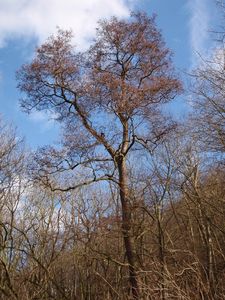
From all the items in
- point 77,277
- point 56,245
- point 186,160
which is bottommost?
point 77,277

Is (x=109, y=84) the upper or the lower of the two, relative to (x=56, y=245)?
upper

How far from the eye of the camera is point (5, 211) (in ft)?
57.3

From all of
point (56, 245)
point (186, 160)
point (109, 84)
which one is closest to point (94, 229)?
point (56, 245)

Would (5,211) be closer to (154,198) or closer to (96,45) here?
(154,198)

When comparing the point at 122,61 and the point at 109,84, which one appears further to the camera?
the point at 122,61

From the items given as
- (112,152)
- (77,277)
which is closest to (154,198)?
(112,152)

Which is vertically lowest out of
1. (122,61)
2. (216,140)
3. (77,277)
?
(77,277)

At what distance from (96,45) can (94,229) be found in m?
7.70

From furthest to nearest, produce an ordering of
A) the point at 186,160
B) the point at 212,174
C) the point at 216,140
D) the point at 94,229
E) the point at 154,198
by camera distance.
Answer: the point at 186,160, the point at 94,229, the point at 154,198, the point at 212,174, the point at 216,140

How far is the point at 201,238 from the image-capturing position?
1923 cm

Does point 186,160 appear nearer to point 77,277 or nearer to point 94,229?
point 94,229

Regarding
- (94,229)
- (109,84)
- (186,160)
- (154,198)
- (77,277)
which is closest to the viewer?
(109,84)

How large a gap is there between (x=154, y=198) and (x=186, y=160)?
3.21m

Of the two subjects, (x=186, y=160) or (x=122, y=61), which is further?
(x=186, y=160)
